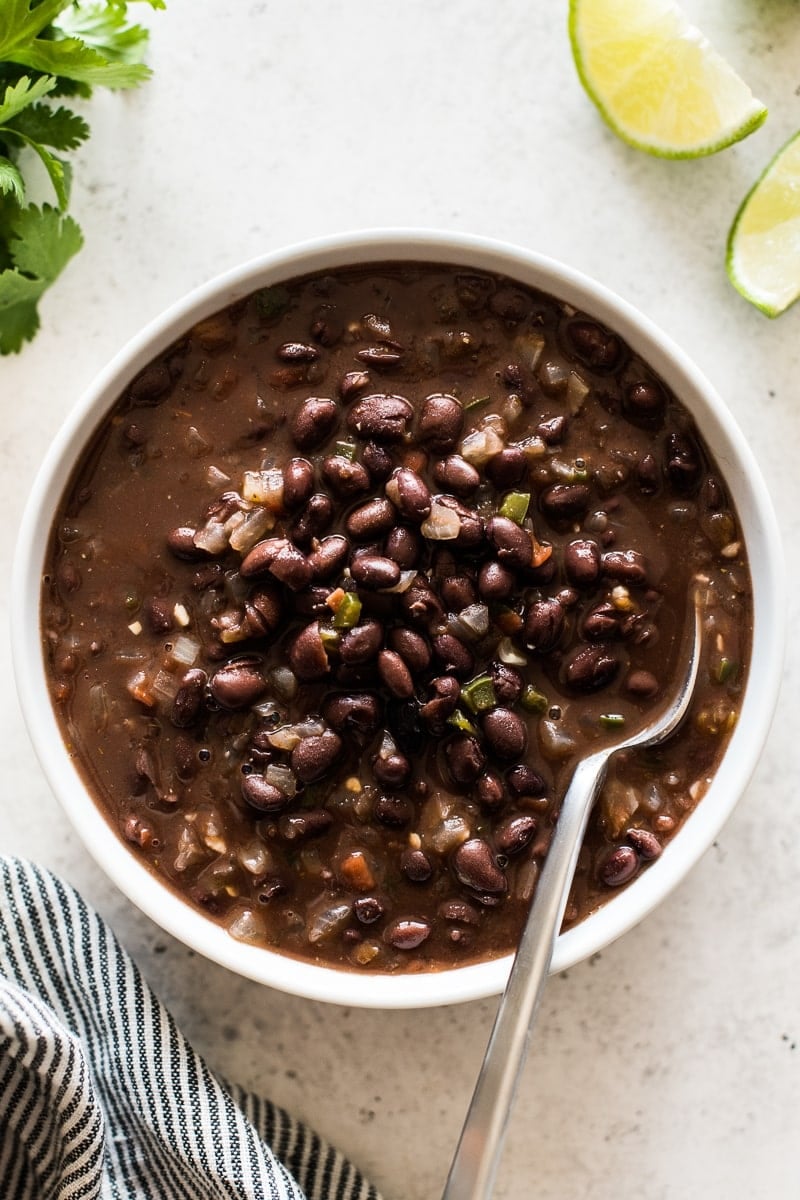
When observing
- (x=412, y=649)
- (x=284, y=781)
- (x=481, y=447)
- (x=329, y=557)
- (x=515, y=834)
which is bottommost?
(x=515, y=834)

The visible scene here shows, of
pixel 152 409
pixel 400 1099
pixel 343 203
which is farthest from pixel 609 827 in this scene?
pixel 343 203

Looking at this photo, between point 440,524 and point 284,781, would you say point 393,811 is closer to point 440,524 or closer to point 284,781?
point 284,781

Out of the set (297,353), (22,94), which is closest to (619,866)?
(297,353)

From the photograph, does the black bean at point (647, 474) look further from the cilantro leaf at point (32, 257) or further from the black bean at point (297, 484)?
the cilantro leaf at point (32, 257)

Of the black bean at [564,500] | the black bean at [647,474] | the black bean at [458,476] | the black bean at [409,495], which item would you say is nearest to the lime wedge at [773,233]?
the black bean at [647,474]

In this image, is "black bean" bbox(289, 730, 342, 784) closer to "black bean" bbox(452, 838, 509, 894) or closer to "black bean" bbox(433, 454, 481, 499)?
"black bean" bbox(452, 838, 509, 894)
